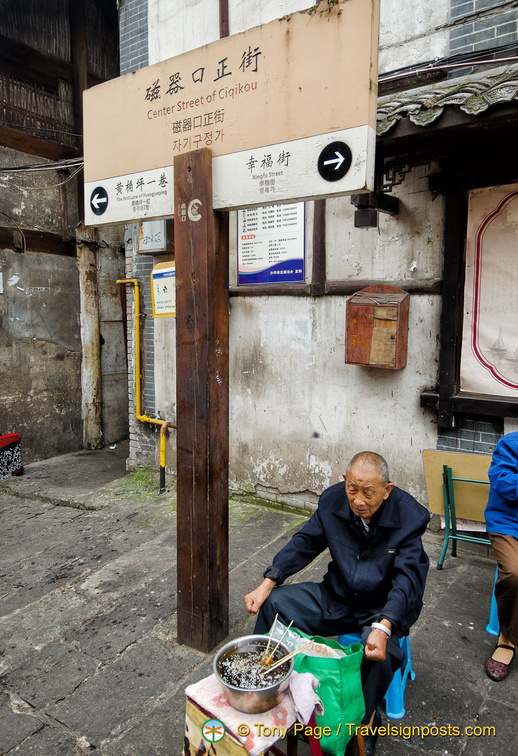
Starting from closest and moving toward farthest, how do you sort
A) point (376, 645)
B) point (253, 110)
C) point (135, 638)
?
point (376, 645) < point (253, 110) < point (135, 638)

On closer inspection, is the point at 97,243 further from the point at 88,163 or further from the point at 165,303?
the point at 88,163

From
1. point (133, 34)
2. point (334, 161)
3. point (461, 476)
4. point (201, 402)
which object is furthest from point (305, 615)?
point (133, 34)

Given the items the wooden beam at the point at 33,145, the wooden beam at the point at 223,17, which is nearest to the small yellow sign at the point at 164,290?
the wooden beam at the point at 223,17

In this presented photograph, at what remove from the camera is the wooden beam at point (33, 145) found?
7918mm

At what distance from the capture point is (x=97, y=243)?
30.5ft

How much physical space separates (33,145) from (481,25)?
656 cm

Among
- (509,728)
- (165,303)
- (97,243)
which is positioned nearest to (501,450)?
(509,728)

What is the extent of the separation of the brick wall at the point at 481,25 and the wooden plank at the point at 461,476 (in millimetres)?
3304

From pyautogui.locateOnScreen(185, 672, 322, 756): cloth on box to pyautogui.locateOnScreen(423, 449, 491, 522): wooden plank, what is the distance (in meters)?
2.68

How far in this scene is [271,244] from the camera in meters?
5.84

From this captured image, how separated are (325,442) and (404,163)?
275 centimetres

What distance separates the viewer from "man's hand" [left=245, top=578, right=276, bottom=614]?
8.96 feet

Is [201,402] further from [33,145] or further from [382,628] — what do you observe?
[33,145]

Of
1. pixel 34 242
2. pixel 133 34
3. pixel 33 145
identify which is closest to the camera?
pixel 133 34
